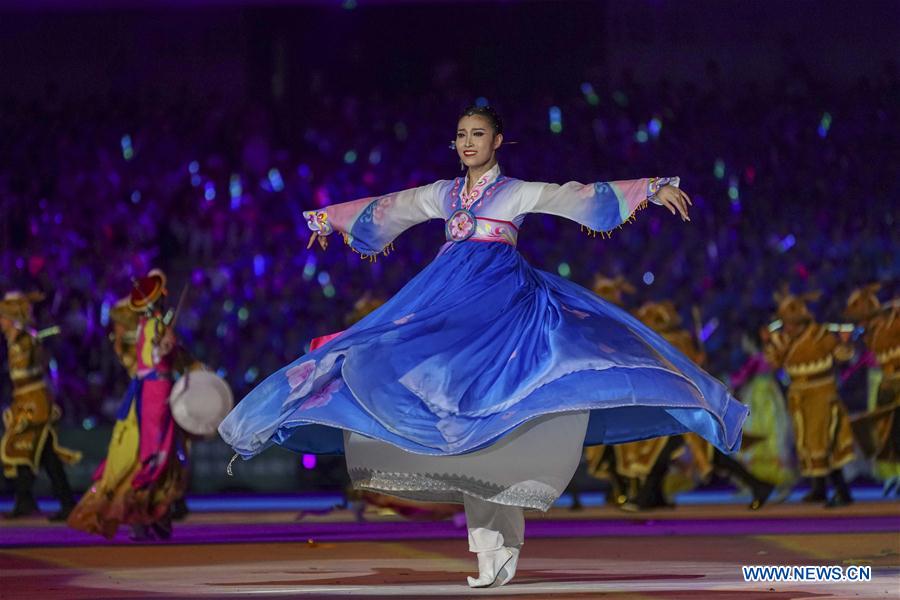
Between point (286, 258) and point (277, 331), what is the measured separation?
83cm

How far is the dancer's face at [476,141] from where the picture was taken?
225 inches

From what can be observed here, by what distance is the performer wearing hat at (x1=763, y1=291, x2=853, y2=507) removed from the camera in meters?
11.1

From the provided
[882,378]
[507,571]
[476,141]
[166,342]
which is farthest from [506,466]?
[882,378]

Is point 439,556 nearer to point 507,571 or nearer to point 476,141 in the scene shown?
point 507,571

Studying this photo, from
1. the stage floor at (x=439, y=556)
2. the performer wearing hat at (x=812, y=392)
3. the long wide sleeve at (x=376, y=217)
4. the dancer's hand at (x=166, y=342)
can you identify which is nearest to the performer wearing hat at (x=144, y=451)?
the dancer's hand at (x=166, y=342)

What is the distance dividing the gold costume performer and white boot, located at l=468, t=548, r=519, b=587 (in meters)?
6.44

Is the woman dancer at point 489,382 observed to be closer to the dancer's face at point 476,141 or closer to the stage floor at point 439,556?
the dancer's face at point 476,141

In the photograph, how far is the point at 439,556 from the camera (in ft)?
23.0

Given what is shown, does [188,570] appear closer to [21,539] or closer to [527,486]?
[527,486]

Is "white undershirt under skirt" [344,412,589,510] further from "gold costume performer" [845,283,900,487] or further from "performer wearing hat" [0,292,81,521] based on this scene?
"gold costume performer" [845,283,900,487]

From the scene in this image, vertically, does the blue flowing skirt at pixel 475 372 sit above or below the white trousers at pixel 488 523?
above

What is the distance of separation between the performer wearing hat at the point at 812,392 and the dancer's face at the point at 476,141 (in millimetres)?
5816

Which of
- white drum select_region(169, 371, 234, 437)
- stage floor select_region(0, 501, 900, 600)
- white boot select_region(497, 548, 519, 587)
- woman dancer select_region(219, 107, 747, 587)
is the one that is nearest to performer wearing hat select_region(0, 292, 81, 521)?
stage floor select_region(0, 501, 900, 600)

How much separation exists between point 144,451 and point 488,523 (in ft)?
12.4
